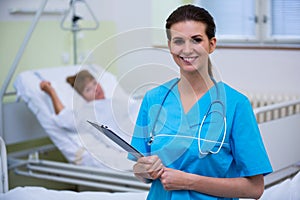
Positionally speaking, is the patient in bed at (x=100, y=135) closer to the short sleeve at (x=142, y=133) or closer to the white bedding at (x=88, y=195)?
the short sleeve at (x=142, y=133)

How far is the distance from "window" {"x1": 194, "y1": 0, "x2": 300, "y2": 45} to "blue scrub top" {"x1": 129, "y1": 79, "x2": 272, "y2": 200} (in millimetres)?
2631

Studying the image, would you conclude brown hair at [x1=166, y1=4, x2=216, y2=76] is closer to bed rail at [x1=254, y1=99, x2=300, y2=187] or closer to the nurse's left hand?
the nurse's left hand

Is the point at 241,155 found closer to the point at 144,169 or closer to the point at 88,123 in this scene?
the point at 144,169

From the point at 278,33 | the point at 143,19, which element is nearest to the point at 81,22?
the point at 143,19

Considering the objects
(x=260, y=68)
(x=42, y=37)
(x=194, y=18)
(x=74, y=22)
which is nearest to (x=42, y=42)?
(x=42, y=37)

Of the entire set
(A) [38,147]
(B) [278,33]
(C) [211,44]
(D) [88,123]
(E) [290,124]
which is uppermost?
(C) [211,44]

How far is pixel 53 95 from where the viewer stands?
3.13 metres

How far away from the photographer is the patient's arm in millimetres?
3102

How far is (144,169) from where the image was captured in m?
1.05

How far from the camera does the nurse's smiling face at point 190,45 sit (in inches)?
40.8

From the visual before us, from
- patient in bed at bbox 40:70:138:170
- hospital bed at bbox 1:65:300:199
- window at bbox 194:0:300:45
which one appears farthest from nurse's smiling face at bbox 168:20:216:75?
window at bbox 194:0:300:45

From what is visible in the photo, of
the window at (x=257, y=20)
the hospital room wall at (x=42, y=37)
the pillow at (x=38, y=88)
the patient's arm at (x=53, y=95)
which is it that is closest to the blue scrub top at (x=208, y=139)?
the pillow at (x=38, y=88)

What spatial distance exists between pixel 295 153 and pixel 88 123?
1.91m

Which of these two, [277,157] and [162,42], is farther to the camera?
[277,157]
